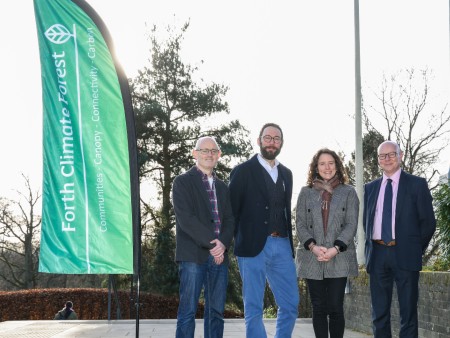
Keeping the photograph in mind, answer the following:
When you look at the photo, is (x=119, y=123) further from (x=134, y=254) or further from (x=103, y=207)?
(x=134, y=254)

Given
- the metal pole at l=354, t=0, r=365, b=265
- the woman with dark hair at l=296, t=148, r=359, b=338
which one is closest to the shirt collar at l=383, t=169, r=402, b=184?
the woman with dark hair at l=296, t=148, r=359, b=338

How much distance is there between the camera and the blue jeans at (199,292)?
6027 mm

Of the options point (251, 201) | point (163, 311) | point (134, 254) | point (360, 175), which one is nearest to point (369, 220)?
point (251, 201)

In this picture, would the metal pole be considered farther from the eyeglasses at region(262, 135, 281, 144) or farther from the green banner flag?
the green banner flag

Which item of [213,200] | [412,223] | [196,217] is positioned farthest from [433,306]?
[196,217]

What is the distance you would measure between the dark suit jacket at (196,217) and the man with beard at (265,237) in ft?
0.53

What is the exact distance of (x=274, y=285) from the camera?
618 centimetres

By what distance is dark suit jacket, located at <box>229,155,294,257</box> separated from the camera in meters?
6.09

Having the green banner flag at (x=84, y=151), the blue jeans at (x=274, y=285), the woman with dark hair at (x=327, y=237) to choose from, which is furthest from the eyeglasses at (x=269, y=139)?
the green banner flag at (x=84, y=151)

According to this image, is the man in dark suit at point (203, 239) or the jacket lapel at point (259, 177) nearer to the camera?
the man in dark suit at point (203, 239)

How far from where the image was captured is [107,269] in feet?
20.3

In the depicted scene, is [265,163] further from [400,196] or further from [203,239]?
[400,196]

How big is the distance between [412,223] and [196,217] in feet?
6.66

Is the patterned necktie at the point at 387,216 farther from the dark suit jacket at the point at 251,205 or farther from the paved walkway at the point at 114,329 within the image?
the paved walkway at the point at 114,329
